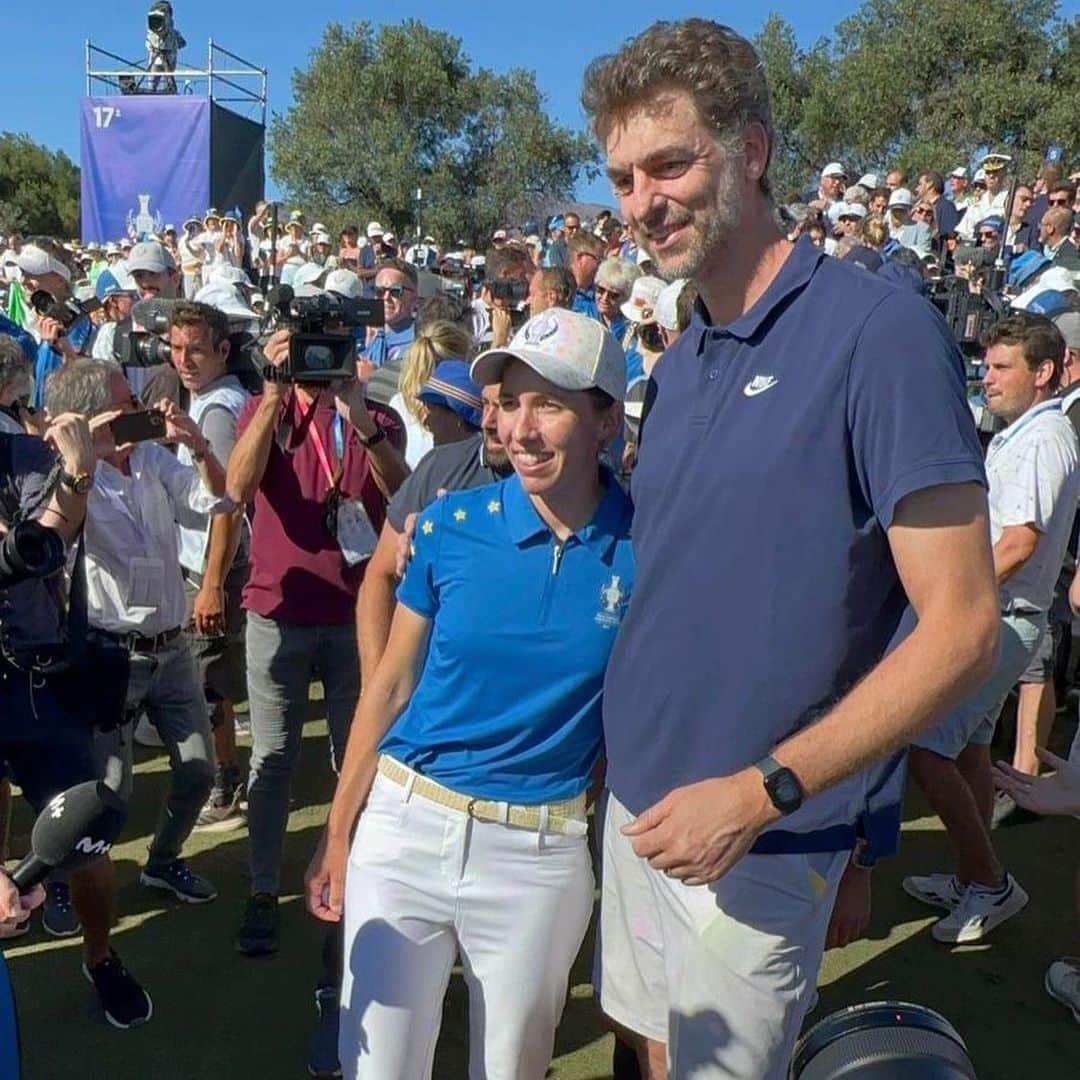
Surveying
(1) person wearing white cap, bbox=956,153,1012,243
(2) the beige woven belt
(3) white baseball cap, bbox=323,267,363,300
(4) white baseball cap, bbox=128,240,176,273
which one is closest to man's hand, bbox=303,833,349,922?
(2) the beige woven belt

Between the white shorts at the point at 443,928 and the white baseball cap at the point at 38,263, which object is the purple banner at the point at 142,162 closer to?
the white baseball cap at the point at 38,263

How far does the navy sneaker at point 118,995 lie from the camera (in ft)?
10.8

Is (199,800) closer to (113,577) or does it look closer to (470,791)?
(113,577)

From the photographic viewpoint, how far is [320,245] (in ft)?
56.1

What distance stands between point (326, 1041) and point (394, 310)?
517 cm

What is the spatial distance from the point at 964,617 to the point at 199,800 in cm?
308

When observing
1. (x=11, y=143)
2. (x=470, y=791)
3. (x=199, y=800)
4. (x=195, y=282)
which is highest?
(x=11, y=143)

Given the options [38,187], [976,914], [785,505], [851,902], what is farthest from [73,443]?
[38,187]

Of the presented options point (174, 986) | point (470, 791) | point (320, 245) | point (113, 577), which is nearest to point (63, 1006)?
point (174, 986)

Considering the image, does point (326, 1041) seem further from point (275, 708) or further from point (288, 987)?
point (275, 708)

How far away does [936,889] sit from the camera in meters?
4.08

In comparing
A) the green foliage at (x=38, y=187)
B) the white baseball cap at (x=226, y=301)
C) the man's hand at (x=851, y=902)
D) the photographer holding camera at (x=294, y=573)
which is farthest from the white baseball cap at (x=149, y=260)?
the green foliage at (x=38, y=187)

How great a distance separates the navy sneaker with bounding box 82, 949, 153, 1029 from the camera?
3.28 m

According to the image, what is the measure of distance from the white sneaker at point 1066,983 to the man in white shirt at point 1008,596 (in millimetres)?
285
